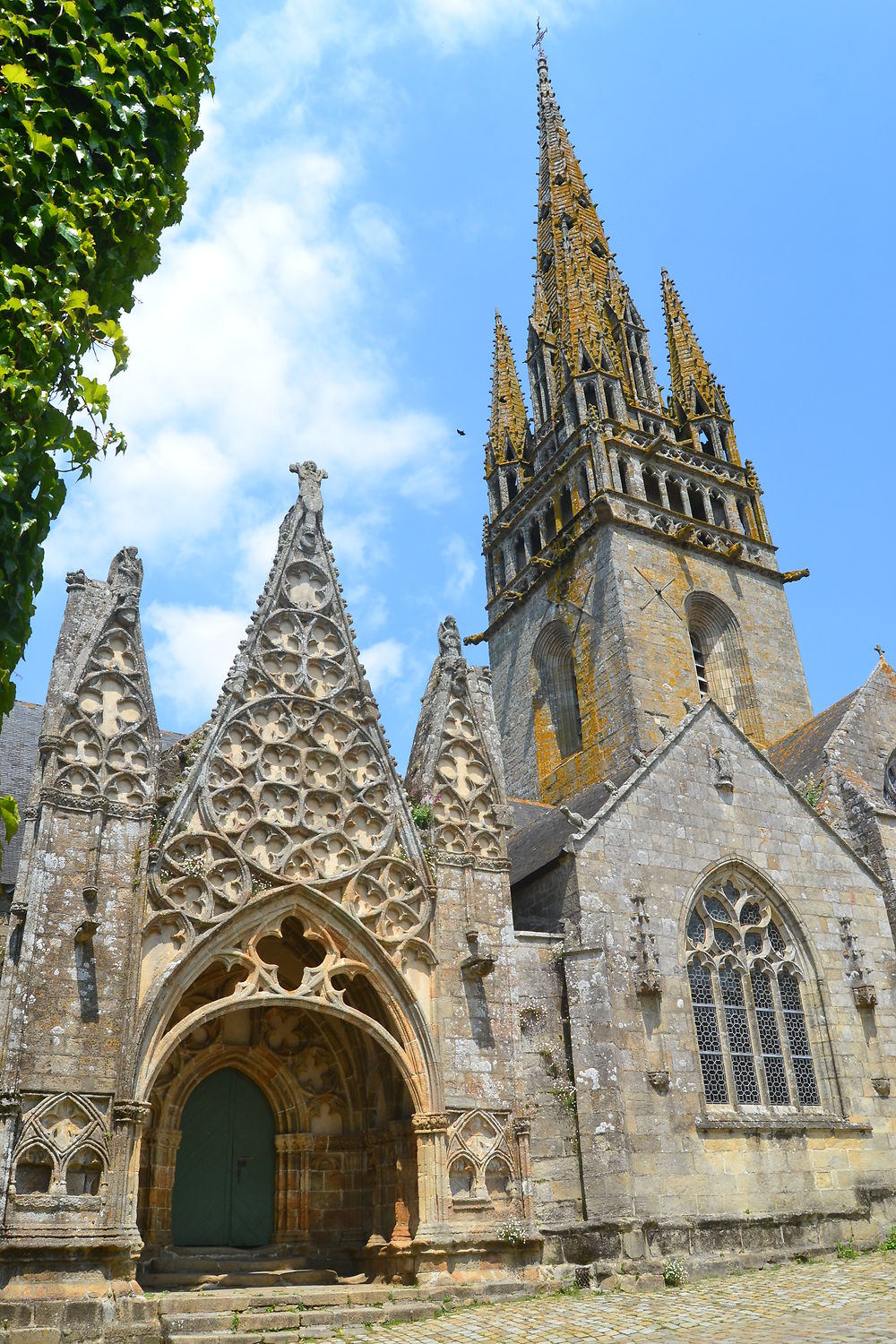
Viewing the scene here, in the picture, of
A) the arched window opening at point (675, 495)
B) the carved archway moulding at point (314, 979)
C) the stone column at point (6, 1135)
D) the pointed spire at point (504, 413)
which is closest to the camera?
the stone column at point (6, 1135)

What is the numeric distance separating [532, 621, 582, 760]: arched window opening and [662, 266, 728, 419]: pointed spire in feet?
28.3

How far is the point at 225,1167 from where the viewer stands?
41.4ft

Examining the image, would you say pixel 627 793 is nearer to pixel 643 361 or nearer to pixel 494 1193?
pixel 494 1193

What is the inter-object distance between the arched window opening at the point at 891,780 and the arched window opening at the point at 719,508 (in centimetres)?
1257

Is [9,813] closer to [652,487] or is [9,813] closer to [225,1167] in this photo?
[225,1167]

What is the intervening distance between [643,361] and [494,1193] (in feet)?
94.0

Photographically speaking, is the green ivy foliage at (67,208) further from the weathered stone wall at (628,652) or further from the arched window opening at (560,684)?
the arched window opening at (560,684)

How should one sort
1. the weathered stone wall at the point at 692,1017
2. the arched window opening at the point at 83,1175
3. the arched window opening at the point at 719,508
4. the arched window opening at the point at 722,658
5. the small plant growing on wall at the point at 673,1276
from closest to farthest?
the arched window opening at the point at 83,1175
the small plant growing on wall at the point at 673,1276
the weathered stone wall at the point at 692,1017
the arched window opening at the point at 722,658
the arched window opening at the point at 719,508

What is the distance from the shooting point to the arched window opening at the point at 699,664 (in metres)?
29.0

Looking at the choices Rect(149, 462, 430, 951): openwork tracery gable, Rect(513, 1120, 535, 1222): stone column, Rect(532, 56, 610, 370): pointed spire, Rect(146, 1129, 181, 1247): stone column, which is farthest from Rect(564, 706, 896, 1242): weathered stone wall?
Rect(532, 56, 610, 370): pointed spire

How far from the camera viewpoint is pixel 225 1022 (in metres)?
12.8

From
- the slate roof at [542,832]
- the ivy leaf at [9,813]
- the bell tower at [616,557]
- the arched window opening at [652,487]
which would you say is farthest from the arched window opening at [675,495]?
the ivy leaf at [9,813]

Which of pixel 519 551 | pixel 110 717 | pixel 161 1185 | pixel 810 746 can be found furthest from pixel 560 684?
pixel 161 1185

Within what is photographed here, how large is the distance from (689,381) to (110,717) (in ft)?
90.4
